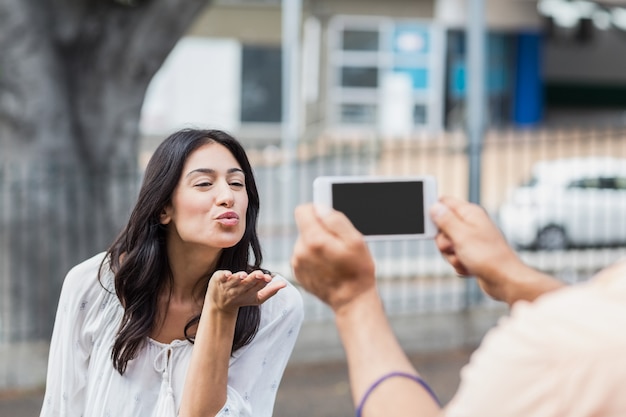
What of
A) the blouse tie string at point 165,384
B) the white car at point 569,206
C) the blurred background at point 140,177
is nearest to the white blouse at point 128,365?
the blouse tie string at point 165,384

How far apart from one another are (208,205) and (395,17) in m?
25.4

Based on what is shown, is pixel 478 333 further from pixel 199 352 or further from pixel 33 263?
pixel 199 352

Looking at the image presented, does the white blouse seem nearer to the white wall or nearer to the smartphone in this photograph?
the smartphone

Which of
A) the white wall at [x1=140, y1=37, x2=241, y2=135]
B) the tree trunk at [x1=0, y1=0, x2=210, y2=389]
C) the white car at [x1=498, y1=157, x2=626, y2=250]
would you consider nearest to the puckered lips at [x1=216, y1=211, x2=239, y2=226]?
the tree trunk at [x1=0, y1=0, x2=210, y2=389]

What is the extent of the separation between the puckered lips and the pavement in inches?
195

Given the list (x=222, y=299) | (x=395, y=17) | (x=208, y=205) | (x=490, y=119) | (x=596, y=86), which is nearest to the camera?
(x=222, y=299)

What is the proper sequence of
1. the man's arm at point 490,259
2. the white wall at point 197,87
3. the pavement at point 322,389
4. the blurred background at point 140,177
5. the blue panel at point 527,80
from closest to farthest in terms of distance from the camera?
the man's arm at point 490,259, the pavement at point 322,389, the blurred background at point 140,177, the white wall at point 197,87, the blue panel at point 527,80

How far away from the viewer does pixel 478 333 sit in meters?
9.41

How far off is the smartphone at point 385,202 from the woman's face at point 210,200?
0.96 metres

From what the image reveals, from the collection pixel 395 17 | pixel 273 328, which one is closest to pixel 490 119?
pixel 395 17

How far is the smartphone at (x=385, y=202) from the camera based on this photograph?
1.89 metres

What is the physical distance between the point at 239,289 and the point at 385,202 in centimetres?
64

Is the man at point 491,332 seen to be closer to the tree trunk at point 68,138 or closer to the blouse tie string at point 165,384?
the blouse tie string at point 165,384

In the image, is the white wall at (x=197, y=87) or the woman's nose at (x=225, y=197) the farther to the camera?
the white wall at (x=197, y=87)
